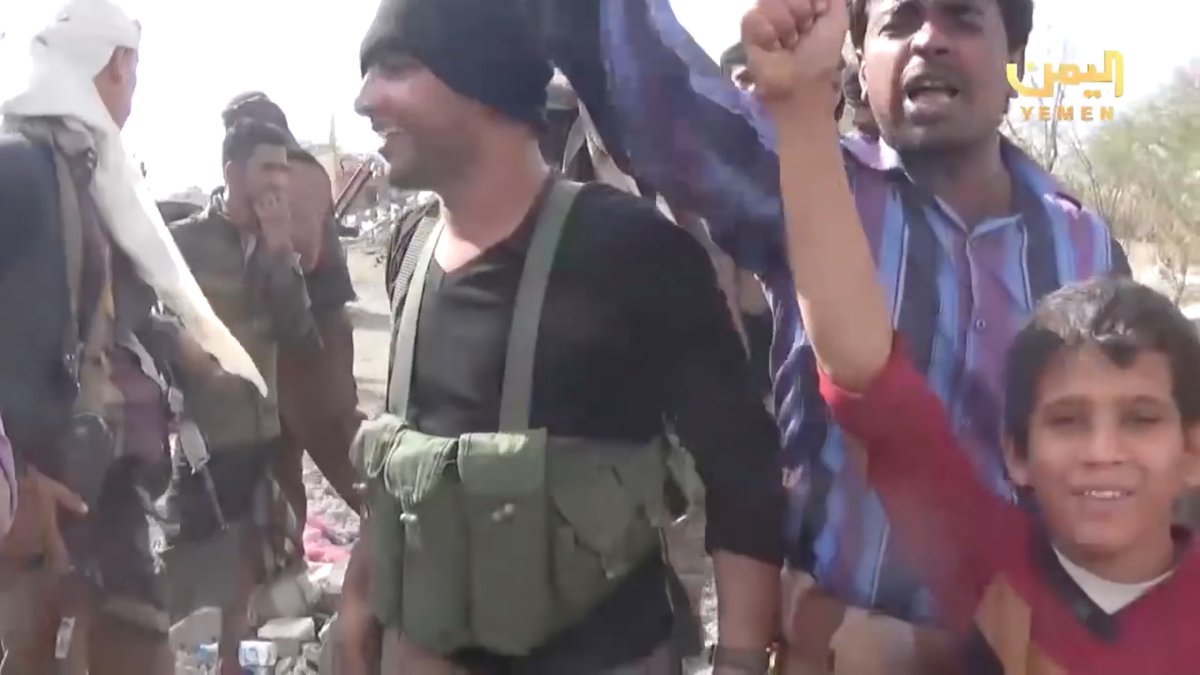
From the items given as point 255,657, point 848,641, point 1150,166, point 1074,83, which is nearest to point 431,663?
point 848,641

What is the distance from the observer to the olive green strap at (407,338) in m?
1.30

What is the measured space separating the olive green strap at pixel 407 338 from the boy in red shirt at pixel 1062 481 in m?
0.48

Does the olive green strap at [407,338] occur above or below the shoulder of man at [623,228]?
below

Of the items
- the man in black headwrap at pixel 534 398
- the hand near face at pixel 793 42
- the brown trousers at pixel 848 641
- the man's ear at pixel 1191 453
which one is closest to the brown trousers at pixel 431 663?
the man in black headwrap at pixel 534 398

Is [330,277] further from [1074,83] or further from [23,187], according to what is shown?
[1074,83]

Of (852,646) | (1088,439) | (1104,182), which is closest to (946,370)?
(1088,439)

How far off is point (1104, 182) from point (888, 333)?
155 centimetres

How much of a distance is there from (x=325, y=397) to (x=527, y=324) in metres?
0.70

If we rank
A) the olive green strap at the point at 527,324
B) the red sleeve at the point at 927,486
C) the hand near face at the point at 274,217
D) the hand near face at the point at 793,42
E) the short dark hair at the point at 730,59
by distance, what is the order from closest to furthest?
A: the hand near face at the point at 793,42, the red sleeve at the point at 927,486, the olive green strap at the point at 527,324, the short dark hair at the point at 730,59, the hand near face at the point at 274,217

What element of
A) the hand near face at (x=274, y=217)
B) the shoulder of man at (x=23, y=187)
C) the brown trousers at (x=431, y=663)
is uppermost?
the shoulder of man at (x=23, y=187)

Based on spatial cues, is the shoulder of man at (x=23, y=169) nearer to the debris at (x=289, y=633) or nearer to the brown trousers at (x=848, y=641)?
the debris at (x=289, y=633)

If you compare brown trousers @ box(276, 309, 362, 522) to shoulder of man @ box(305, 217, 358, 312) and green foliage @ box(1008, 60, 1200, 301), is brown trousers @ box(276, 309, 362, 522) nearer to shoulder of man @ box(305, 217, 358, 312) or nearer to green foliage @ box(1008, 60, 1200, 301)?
shoulder of man @ box(305, 217, 358, 312)

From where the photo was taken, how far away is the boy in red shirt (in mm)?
1012

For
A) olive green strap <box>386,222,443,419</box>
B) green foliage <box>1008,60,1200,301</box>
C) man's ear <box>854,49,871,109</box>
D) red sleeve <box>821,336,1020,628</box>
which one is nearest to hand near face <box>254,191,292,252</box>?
olive green strap <box>386,222,443,419</box>
